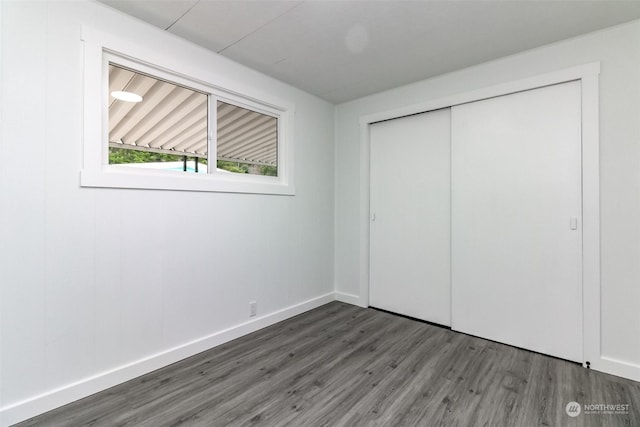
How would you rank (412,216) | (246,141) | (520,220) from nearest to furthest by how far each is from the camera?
(520,220) < (246,141) < (412,216)

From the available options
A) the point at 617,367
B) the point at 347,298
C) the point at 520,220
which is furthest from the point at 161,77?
the point at 617,367

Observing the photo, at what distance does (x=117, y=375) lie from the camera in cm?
207

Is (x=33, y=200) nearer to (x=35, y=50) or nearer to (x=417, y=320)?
Answer: (x=35, y=50)

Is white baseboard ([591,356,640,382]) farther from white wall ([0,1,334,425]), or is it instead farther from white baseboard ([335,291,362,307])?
white wall ([0,1,334,425])

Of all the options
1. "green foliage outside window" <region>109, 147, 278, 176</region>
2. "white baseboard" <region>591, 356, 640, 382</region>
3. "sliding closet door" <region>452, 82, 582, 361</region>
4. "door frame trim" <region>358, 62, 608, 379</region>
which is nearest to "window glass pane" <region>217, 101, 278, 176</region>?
"green foliage outside window" <region>109, 147, 278, 176</region>

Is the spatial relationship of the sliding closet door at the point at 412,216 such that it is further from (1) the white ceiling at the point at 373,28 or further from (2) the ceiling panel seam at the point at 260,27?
(2) the ceiling panel seam at the point at 260,27

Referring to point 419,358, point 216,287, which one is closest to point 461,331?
point 419,358

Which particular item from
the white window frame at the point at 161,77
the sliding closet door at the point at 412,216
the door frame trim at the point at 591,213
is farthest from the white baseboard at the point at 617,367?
the white window frame at the point at 161,77

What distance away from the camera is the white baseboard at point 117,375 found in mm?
1714

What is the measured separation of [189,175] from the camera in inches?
99.6

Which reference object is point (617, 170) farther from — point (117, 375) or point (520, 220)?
point (117, 375)

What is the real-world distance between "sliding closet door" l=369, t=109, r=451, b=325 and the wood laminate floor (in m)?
0.62

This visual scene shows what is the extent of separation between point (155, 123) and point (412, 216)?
264cm

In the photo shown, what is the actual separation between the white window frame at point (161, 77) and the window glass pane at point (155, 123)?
0.06 m
